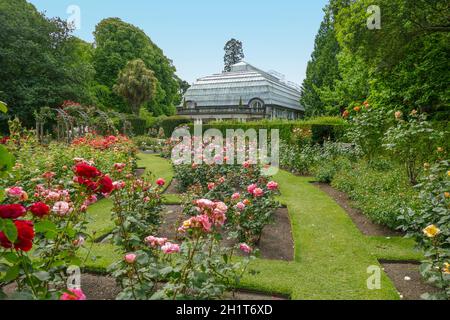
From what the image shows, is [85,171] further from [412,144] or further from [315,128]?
[315,128]

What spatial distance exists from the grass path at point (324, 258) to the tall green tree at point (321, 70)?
24323 millimetres

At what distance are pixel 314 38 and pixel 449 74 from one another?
83.7ft

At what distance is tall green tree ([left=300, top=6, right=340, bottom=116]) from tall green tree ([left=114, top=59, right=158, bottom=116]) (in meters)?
15.0

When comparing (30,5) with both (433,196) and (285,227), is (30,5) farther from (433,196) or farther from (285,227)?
(433,196)

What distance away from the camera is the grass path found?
3.60 meters

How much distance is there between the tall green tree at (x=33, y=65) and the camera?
1955 cm

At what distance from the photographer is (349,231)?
560 centimetres

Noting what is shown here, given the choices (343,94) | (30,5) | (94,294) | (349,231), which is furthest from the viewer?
(30,5)

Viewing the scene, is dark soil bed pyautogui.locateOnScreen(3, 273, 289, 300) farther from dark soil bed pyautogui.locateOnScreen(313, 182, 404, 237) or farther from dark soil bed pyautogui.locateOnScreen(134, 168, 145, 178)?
dark soil bed pyautogui.locateOnScreen(134, 168, 145, 178)

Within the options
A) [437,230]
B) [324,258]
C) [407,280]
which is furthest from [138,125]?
[437,230]

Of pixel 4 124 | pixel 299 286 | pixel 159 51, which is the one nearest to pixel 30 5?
pixel 4 124

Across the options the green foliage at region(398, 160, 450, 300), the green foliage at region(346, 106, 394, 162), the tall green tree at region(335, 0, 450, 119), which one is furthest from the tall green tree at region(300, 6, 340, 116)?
the green foliage at region(398, 160, 450, 300)

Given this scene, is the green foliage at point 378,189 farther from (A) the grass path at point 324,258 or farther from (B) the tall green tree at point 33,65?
Answer: (B) the tall green tree at point 33,65

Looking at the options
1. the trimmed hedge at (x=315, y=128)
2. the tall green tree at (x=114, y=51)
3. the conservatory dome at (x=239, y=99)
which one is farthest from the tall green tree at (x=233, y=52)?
the trimmed hedge at (x=315, y=128)
